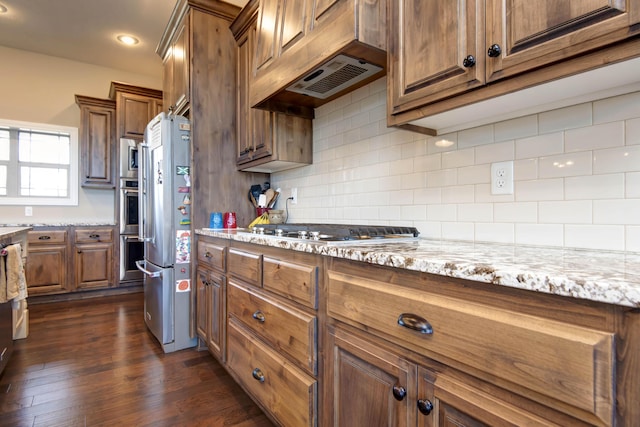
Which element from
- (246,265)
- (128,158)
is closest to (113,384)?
(246,265)

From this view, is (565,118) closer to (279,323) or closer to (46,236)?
(279,323)

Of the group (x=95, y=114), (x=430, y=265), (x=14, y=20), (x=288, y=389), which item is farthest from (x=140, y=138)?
(x=430, y=265)

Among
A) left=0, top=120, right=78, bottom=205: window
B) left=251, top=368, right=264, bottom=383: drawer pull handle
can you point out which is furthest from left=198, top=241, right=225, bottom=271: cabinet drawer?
left=0, top=120, right=78, bottom=205: window

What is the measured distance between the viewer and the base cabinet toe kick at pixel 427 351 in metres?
0.55

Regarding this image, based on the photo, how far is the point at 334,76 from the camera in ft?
5.75

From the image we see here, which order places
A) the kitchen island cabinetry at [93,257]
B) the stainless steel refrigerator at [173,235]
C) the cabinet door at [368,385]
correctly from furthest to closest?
1. the kitchen island cabinetry at [93,257]
2. the stainless steel refrigerator at [173,235]
3. the cabinet door at [368,385]

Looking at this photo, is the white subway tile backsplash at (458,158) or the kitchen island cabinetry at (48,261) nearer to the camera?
the white subway tile backsplash at (458,158)

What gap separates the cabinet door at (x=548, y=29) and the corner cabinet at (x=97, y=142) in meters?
4.70

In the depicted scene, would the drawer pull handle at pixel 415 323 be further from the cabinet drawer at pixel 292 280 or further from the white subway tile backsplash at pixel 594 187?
the white subway tile backsplash at pixel 594 187

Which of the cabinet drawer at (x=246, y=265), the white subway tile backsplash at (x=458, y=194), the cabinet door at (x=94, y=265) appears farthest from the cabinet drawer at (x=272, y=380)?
the cabinet door at (x=94, y=265)

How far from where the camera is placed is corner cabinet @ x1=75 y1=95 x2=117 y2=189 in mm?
4305

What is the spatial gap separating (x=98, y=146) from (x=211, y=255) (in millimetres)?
3218

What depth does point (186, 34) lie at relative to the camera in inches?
105

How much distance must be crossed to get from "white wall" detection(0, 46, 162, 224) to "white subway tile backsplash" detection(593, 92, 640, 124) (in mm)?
5034
